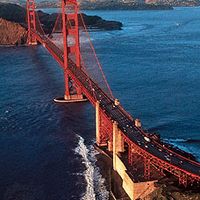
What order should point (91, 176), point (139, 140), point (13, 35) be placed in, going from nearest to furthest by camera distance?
point (139, 140) → point (91, 176) → point (13, 35)

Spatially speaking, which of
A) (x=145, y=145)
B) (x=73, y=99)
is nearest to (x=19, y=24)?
(x=73, y=99)

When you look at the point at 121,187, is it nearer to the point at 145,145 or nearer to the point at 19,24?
the point at 145,145

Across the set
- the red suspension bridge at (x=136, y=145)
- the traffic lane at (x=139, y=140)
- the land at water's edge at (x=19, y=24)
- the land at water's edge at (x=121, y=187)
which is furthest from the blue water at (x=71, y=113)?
the land at water's edge at (x=19, y=24)

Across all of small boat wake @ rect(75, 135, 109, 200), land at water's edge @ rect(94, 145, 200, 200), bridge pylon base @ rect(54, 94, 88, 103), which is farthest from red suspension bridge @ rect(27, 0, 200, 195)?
bridge pylon base @ rect(54, 94, 88, 103)

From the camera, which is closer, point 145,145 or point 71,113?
point 145,145

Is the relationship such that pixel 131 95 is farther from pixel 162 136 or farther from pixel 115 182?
pixel 115 182

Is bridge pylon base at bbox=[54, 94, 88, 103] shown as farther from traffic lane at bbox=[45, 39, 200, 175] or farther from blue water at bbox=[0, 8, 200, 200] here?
traffic lane at bbox=[45, 39, 200, 175]
